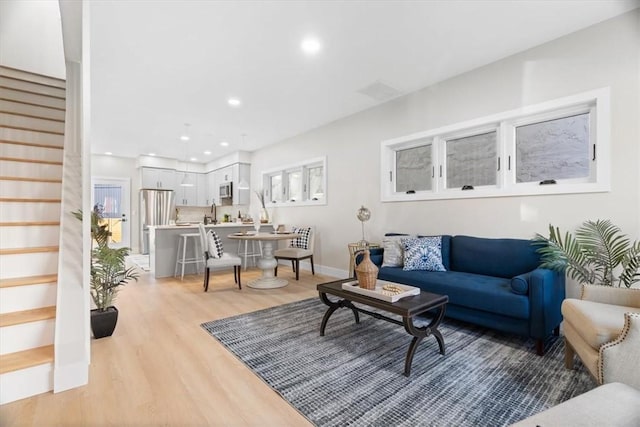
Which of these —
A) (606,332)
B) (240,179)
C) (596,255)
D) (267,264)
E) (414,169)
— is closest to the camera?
(606,332)

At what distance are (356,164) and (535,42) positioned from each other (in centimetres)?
257

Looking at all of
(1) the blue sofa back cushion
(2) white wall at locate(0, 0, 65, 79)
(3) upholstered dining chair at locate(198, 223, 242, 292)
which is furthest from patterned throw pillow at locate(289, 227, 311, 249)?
(2) white wall at locate(0, 0, 65, 79)

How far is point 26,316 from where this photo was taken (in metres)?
1.84

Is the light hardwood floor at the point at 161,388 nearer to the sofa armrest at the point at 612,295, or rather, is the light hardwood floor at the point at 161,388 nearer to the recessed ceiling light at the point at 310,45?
the sofa armrest at the point at 612,295

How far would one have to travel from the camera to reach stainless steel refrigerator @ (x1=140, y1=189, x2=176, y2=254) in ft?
24.8

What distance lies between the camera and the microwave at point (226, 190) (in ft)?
24.9

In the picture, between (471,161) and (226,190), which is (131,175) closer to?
(226,190)

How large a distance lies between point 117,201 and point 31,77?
4867mm

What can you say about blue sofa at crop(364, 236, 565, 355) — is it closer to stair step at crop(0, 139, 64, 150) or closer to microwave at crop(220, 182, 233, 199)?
stair step at crop(0, 139, 64, 150)

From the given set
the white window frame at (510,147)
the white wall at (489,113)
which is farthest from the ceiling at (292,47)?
the white window frame at (510,147)

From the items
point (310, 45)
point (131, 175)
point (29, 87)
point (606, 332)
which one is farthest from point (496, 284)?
point (131, 175)

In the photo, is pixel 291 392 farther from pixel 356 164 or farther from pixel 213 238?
pixel 356 164

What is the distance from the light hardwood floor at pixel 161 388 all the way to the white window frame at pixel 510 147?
2.89 metres

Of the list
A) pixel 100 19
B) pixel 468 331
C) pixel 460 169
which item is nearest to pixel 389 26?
pixel 460 169
